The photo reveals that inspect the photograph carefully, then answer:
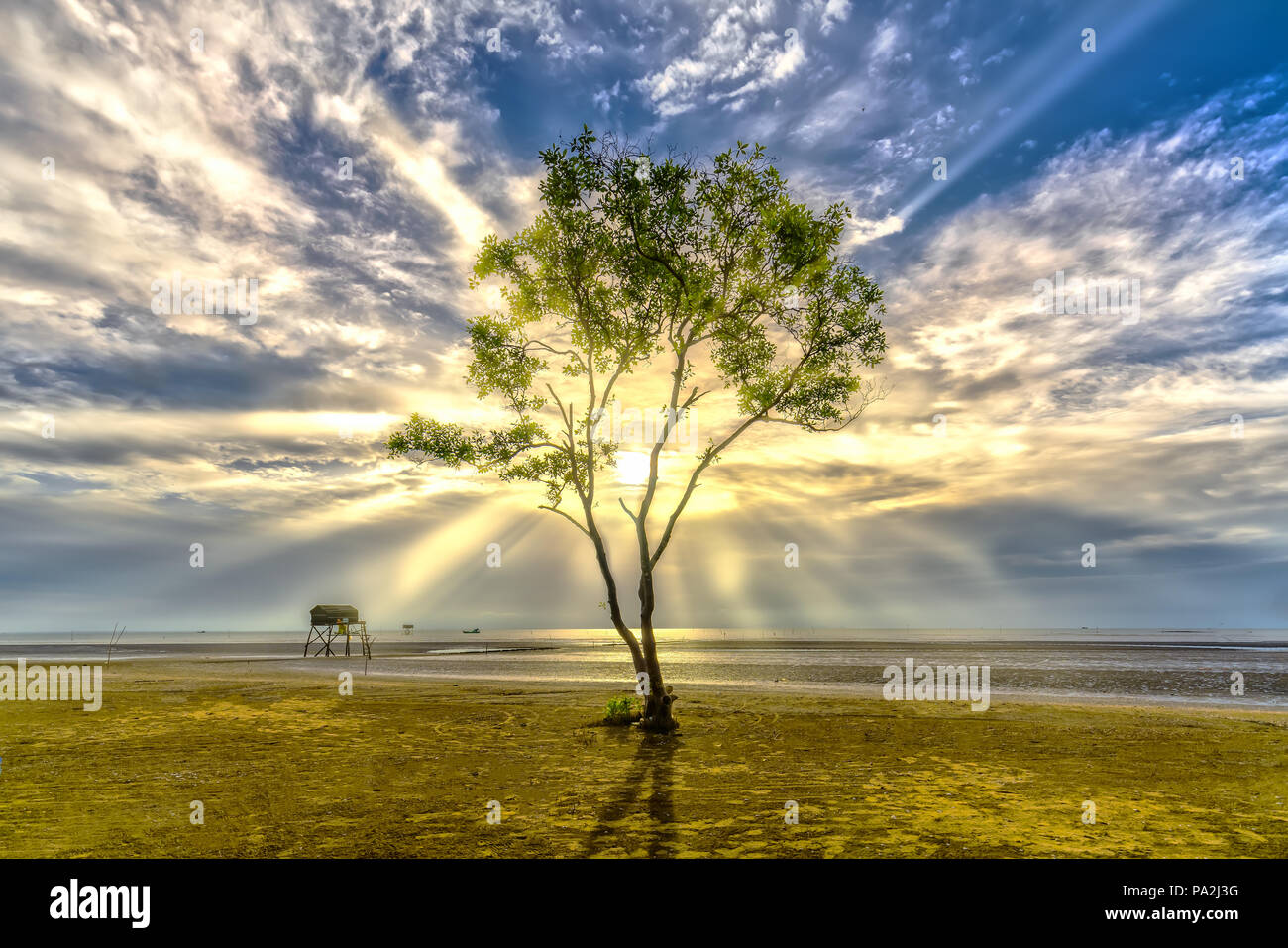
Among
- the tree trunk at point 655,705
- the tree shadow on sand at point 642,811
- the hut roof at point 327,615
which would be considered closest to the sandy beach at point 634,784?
the tree shadow on sand at point 642,811

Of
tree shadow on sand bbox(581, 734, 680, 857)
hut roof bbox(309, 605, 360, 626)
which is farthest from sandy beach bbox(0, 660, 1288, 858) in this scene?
hut roof bbox(309, 605, 360, 626)

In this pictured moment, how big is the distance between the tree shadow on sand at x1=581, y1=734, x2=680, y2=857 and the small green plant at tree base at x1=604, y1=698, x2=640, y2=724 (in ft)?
14.3

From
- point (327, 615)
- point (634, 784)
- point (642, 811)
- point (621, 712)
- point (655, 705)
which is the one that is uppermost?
point (642, 811)

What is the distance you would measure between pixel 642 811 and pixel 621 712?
32.3 ft

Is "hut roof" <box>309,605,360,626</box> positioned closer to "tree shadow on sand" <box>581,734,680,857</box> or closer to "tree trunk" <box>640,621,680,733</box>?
"tree trunk" <box>640,621,680,733</box>

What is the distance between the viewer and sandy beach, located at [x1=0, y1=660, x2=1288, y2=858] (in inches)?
358

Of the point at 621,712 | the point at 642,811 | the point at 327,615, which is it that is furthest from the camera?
the point at 327,615

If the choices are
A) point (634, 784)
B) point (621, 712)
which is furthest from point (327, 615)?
point (634, 784)

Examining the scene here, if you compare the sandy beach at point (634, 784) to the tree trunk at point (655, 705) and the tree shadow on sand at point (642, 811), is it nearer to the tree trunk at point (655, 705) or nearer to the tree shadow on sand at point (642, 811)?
the tree shadow on sand at point (642, 811)

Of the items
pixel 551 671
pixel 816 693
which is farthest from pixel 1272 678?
pixel 551 671

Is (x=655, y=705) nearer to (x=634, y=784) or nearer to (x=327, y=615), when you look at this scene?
(x=634, y=784)

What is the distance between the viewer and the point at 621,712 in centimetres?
2033
